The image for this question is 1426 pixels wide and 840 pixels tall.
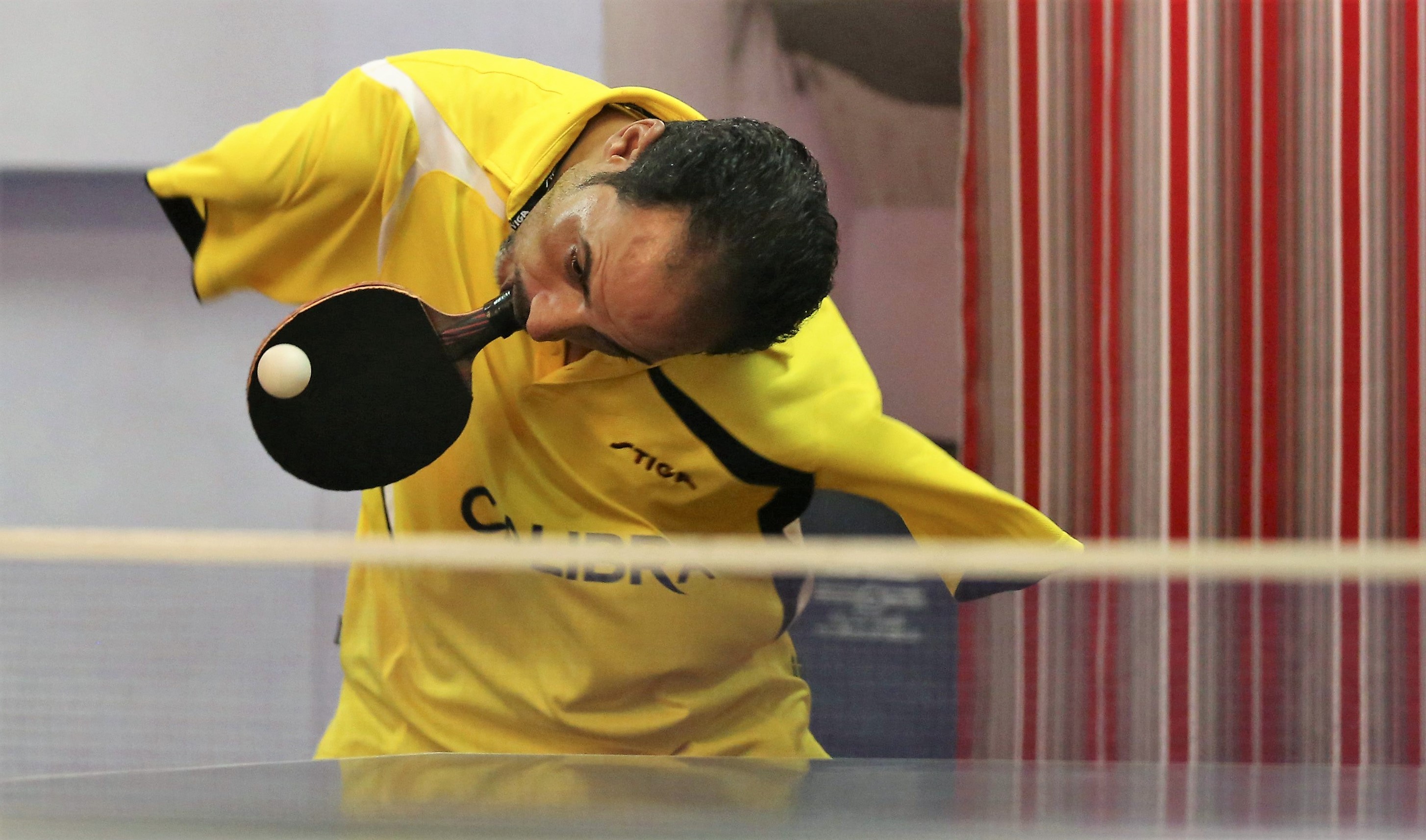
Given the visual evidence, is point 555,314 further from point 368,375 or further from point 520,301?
point 368,375

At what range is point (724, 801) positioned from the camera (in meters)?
0.69

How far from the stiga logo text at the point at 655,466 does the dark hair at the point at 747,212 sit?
15cm

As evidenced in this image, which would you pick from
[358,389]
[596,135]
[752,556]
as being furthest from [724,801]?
[596,135]

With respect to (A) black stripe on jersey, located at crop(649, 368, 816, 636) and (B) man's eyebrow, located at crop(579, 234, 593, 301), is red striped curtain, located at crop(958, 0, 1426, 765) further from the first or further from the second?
(B) man's eyebrow, located at crop(579, 234, 593, 301)

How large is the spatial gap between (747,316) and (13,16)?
1538mm

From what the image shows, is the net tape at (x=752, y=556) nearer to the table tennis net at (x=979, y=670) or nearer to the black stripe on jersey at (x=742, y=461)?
the table tennis net at (x=979, y=670)

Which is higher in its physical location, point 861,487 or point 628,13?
point 628,13

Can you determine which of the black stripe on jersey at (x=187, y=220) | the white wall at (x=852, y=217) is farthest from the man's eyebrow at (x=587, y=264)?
the white wall at (x=852, y=217)

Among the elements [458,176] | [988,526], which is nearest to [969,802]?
[988,526]

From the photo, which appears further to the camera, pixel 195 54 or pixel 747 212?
pixel 195 54

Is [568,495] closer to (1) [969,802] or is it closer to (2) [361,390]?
(2) [361,390]

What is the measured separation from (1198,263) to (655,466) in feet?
3.28

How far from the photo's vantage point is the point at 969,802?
68 cm

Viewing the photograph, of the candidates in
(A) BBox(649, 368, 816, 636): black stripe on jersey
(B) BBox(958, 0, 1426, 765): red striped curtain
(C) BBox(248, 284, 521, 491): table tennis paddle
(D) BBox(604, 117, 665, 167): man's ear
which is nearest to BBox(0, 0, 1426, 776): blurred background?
(B) BBox(958, 0, 1426, 765): red striped curtain
